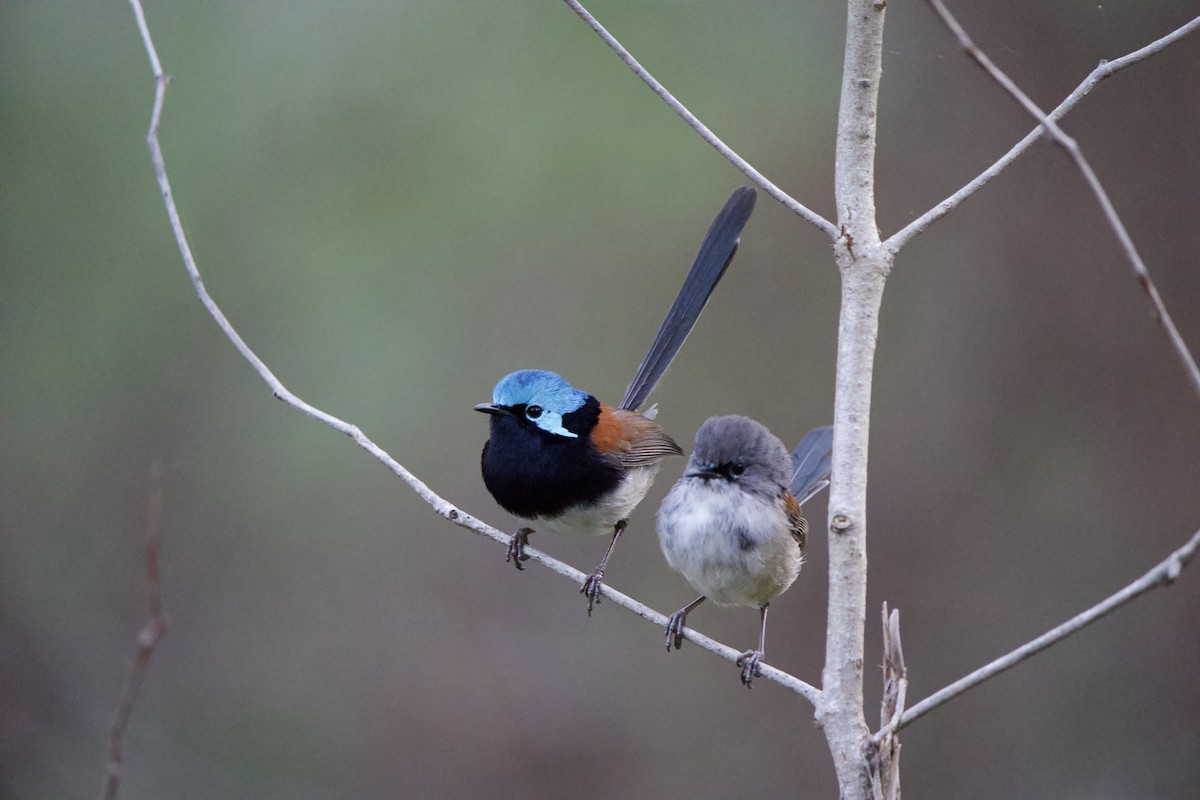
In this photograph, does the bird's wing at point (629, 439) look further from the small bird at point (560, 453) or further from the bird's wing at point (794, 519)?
the bird's wing at point (794, 519)

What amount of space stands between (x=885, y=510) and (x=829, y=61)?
2.29 m

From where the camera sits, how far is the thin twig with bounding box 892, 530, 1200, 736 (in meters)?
1.47

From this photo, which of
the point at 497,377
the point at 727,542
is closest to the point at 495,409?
the point at 727,542

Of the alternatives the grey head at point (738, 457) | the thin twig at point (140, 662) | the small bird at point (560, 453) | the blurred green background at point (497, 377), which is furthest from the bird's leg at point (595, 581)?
the blurred green background at point (497, 377)

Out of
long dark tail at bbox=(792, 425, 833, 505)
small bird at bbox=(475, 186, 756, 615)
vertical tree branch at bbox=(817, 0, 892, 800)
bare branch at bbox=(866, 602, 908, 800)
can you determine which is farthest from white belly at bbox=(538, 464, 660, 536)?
bare branch at bbox=(866, 602, 908, 800)

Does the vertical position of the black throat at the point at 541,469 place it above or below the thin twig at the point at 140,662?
above

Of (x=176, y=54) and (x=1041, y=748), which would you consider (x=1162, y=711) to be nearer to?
(x=1041, y=748)

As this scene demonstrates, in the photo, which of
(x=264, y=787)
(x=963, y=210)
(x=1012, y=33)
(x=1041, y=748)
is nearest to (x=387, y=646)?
(x=264, y=787)

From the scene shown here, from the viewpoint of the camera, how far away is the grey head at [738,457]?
118 inches

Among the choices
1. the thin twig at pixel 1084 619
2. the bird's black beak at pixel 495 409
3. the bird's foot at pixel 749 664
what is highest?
the bird's black beak at pixel 495 409

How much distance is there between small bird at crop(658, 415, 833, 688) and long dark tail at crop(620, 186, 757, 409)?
32 cm

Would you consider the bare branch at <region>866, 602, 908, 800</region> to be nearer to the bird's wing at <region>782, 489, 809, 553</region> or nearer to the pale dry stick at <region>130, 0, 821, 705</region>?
the pale dry stick at <region>130, 0, 821, 705</region>

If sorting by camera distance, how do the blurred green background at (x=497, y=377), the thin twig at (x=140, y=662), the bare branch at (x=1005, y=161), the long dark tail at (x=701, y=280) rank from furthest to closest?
the blurred green background at (x=497, y=377), the long dark tail at (x=701, y=280), the bare branch at (x=1005, y=161), the thin twig at (x=140, y=662)

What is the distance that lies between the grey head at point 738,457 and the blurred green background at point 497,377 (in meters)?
2.13
